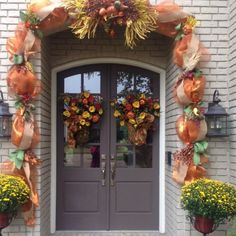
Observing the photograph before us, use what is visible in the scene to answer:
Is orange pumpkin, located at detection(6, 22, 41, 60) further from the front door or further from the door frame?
Answer: the front door

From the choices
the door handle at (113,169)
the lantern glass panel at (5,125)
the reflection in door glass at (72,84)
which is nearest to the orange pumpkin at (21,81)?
the lantern glass panel at (5,125)

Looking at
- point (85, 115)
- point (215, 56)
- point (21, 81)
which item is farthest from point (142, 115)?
point (21, 81)

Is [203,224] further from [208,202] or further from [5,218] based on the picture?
[5,218]

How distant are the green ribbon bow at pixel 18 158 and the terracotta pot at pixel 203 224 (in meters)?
1.90

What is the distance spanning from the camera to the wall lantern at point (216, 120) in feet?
15.4

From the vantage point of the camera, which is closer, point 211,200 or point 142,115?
point 211,200

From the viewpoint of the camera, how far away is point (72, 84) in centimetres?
573

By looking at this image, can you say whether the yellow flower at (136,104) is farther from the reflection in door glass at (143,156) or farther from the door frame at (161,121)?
the reflection in door glass at (143,156)

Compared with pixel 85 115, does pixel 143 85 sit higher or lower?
higher

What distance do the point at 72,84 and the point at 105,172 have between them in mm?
1255

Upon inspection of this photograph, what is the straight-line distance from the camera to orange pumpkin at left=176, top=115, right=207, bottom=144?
4578mm

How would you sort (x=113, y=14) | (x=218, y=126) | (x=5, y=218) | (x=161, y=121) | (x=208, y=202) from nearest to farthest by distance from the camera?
1. (x=208, y=202)
2. (x=5, y=218)
3. (x=113, y=14)
4. (x=218, y=126)
5. (x=161, y=121)

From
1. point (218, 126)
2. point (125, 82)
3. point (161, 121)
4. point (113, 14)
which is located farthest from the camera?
point (125, 82)

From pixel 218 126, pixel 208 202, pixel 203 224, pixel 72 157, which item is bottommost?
pixel 203 224
